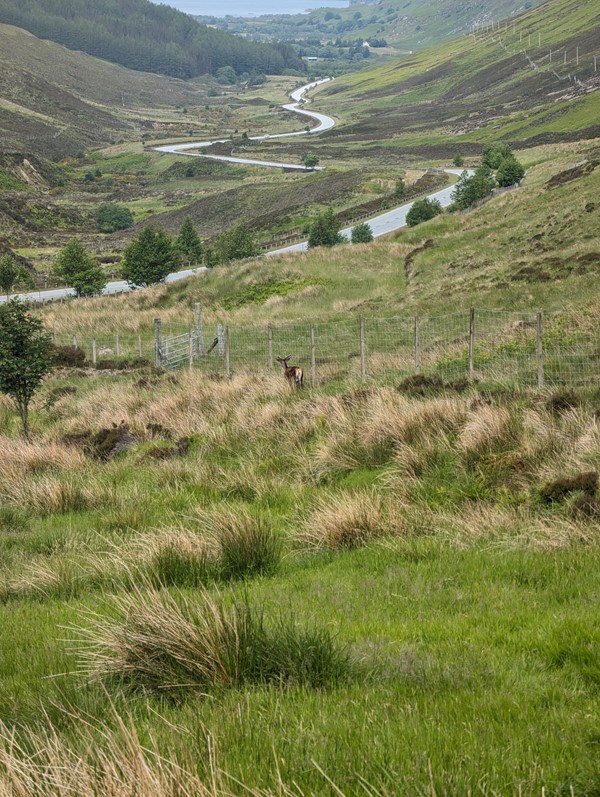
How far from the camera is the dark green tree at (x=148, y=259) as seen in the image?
64500mm

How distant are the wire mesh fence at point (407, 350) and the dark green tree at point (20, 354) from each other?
4.86 meters

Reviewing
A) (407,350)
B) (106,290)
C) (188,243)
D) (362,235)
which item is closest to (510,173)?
(362,235)

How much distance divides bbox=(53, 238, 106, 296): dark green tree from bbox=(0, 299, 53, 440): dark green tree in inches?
2071

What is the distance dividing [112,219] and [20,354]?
10996 centimetres

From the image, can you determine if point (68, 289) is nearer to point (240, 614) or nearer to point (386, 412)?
point (386, 412)

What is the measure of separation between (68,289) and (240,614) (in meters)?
80.6

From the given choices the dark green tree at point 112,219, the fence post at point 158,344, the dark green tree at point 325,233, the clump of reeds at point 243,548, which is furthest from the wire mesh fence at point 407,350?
the dark green tree at point 112,219

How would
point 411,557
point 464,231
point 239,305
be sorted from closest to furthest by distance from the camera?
point 411,557, point 239,305, point 464,231

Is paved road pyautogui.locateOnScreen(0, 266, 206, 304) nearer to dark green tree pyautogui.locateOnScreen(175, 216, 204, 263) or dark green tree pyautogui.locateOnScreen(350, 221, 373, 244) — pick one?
dark green tree pyautogui.locateOnScreen(175, 216, 204, 263)

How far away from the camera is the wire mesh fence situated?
15.0 meters

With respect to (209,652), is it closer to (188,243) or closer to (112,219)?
(188,243)

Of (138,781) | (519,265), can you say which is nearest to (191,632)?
(138,781)

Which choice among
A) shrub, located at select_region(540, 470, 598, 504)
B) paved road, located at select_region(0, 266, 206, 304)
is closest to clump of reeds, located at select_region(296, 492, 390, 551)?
shrub, located at select_region(540, 470, 598, 504)

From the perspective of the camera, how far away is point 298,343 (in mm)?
27234
